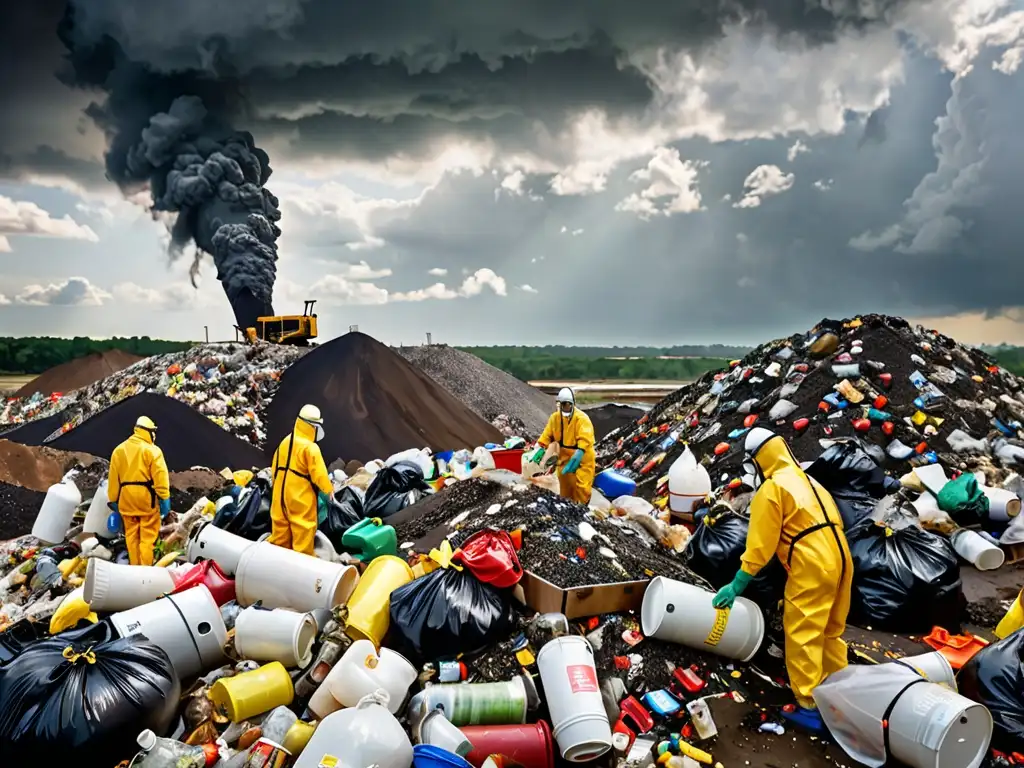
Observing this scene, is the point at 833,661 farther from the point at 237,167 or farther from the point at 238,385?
the point at 237,167

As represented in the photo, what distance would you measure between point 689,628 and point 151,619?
2.71 metres

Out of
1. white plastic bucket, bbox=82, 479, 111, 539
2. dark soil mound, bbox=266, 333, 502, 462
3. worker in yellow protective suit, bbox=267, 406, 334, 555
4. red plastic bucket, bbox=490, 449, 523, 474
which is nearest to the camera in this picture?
worker in yellow protective suit, bbox=267, 406, 334, 555

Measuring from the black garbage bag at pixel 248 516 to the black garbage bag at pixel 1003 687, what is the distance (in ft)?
14.7

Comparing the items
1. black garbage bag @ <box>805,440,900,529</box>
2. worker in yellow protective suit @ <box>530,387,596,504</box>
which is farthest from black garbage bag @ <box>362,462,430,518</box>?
black garbage bag @ <box>805,440,900,529</box>

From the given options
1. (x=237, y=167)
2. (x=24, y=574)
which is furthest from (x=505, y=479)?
(x=237, y=167)

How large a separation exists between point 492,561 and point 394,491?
2775mm

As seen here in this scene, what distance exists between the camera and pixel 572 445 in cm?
573

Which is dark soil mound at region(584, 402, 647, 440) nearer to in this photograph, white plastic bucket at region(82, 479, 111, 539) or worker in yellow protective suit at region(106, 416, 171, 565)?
white plastic bucket at region(82, 479, 111, 539)

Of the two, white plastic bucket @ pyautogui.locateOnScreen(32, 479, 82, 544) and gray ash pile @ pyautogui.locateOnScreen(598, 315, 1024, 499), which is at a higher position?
gray ash pile @ pyautogui.locateOnScreen(598, 315, 1024, 499)

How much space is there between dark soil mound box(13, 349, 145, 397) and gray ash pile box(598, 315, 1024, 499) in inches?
859

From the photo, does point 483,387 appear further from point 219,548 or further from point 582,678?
point 582,678

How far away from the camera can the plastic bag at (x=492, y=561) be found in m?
3.30

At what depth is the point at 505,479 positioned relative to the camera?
5465mm

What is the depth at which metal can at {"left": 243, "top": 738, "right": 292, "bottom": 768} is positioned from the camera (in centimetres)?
248
